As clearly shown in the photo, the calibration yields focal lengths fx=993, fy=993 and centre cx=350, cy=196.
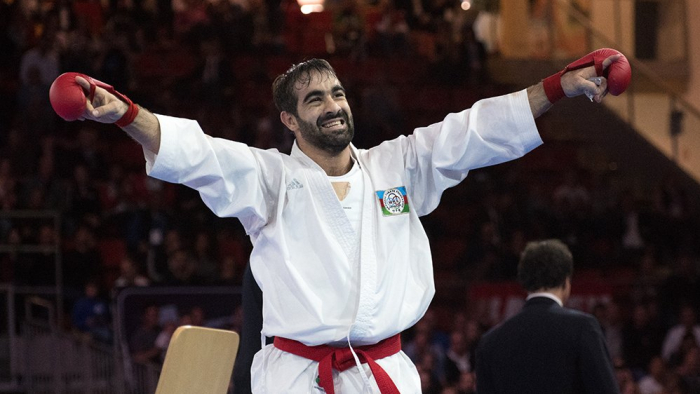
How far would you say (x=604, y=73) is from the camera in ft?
10.7

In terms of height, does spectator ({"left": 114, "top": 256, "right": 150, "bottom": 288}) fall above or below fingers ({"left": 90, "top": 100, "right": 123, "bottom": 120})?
below

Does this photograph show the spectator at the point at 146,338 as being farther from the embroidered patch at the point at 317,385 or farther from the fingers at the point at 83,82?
the fingers at the point at 83,82

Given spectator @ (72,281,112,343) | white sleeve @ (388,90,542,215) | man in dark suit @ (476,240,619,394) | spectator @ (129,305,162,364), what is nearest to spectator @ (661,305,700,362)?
spectator @ (129,305,162,364)

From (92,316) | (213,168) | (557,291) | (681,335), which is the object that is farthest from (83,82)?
(681,335)

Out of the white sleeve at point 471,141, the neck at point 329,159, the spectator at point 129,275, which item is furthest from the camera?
the spectator at point 129,275

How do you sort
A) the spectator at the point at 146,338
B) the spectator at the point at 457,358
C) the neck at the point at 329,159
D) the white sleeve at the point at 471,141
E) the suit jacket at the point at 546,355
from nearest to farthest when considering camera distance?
the white sleeve at the point at 471,141 < the neck at the point at 329,159 < the suit jacket at the point at 546,355 < the spectator at the point at 146,338 < the spectator at the point at 457,358

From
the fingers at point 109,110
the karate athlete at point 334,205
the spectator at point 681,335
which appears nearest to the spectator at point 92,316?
the spectator at point 681,335

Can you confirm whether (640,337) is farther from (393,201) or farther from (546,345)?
(393,201)

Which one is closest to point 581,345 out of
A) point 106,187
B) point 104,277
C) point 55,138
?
point 104,277

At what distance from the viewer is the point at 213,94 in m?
13.3

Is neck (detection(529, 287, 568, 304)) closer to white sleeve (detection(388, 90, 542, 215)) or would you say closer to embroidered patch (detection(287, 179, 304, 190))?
white sleeve (detection(388, 90, 542, 215))

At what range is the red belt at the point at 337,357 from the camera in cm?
316

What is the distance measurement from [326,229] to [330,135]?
1.09 feet

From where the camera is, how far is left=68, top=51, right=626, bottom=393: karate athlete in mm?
3158
